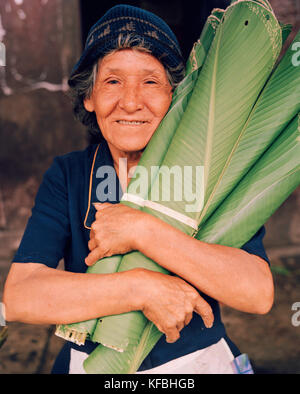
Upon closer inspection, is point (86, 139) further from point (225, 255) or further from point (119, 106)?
point (225, 255)

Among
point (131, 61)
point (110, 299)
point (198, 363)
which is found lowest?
point (198, 363)

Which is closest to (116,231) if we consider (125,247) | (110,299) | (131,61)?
(125,247)

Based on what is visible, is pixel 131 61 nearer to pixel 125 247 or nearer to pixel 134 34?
pixel 134 34

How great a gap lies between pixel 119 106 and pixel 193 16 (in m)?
2.84

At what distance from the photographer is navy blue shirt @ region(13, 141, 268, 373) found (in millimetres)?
1041

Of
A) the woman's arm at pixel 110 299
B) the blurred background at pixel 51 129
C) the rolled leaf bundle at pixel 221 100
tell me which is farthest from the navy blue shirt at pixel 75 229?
the blurred background at pixel 51 129

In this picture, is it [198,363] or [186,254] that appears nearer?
[186,254]

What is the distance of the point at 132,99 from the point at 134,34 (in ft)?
0.58

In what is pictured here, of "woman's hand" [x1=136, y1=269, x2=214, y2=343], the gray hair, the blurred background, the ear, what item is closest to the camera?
"woman's hand" [x1=136, y1=269, x2=214, y2=343]

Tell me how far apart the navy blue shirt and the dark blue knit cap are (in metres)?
0.33

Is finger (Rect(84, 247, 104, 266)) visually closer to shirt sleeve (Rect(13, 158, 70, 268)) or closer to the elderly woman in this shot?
the elderly woman

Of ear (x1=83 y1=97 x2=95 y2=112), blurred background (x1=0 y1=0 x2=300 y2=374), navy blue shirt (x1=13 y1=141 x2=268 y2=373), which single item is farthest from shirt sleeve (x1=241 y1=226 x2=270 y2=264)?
blurred background (x1=0 y1=0 x2=300 y2=374)

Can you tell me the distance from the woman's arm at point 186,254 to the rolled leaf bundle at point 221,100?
0.17ft

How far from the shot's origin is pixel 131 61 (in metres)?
1.02
